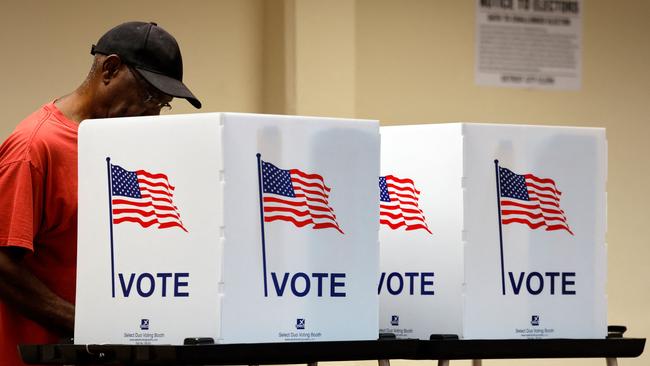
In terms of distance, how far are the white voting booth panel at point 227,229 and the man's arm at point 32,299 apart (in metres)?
0.16

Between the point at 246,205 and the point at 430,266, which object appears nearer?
the point at 246,205

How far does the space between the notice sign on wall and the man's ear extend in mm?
2426

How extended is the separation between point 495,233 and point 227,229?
1.84ft

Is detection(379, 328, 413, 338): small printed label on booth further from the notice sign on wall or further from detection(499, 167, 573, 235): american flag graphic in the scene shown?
the notice sign on wall

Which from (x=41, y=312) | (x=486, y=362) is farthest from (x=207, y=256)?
(x=486, y=362)

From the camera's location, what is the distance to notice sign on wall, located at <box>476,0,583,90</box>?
443 centimetres

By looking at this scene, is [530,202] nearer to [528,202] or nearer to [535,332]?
[528,202]

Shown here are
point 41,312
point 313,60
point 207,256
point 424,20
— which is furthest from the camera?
point 424,20

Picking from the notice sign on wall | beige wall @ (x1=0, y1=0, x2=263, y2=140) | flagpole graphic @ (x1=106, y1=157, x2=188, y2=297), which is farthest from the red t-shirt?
the notice sign on wall

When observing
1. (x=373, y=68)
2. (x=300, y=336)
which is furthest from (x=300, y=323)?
(x=373, y=68)

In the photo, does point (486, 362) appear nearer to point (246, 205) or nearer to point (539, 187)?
point (539, 187)

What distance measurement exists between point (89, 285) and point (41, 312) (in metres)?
0.21

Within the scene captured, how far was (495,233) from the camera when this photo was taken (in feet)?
6.97

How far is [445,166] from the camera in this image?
2158 mm
